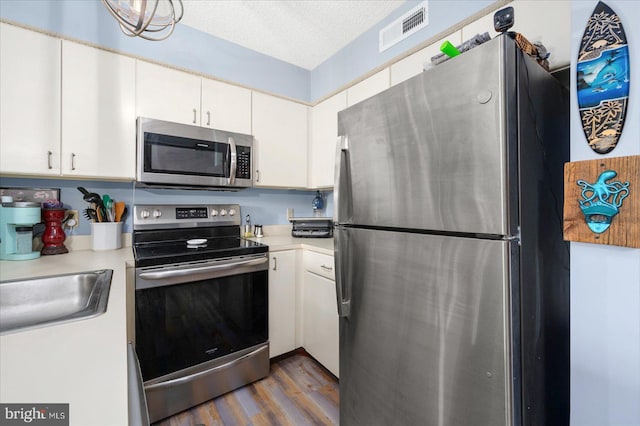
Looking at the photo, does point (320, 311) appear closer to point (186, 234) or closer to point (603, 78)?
point (186, 234)

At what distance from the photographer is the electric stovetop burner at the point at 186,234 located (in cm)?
159

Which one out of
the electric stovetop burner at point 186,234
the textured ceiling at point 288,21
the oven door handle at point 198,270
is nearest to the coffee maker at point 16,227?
the electric stovetop burner at point 186,234

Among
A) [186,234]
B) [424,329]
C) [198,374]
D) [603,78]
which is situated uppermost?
[603,78]

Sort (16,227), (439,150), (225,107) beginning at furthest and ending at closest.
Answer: (225,107), (16,227), (439,150)

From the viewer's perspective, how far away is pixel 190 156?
74.6 inches

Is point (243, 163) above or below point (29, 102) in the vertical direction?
below

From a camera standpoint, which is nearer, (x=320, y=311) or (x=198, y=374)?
(x=198, y=374)

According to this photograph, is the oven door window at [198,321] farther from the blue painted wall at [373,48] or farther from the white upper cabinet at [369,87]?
the blue painted wall at [373,48]

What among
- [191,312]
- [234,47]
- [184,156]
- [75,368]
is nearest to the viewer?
[75,368]

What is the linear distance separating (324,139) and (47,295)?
200 cm

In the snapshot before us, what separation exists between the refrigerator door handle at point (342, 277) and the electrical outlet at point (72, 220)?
1.77 metres

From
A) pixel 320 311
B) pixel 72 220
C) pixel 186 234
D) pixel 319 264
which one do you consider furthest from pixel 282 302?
pixel 72 220

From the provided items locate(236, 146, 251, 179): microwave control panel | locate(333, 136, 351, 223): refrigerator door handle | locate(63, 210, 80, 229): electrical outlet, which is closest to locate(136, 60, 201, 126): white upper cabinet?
locate(236, 146, 251, 179): microwave control panel

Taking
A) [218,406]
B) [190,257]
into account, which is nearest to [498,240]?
[190,257]
